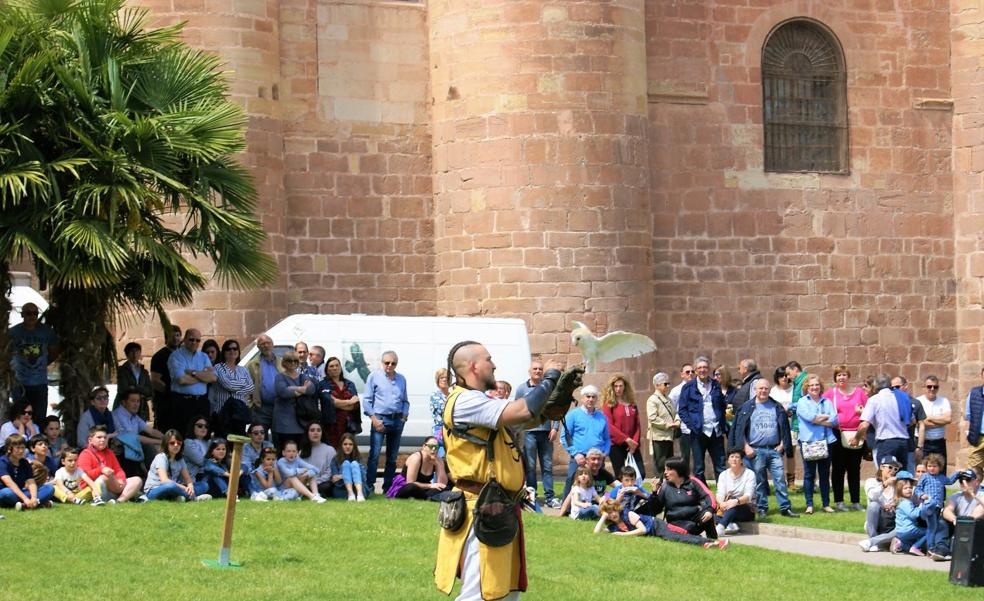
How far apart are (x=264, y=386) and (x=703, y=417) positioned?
4.86 metres

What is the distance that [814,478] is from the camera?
1886 centimetres

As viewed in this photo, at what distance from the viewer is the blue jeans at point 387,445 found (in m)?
18.2

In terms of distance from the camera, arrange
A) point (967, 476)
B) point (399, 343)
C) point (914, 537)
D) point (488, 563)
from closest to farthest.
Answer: point (488, 563), point (967, 476), point (914, 537), point (399, 343)

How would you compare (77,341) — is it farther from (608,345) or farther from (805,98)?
(805,98)

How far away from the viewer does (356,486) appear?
17.2 m

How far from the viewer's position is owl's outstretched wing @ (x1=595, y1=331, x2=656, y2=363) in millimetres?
9320

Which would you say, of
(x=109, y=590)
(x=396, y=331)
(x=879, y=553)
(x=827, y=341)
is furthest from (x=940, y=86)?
(x=109, y=590)

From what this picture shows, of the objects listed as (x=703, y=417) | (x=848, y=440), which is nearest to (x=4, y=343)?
(x=703, y=417)

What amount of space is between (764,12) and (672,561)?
43.9ft

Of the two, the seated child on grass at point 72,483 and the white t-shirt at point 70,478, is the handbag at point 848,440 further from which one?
the white t-shirt at point 70,478

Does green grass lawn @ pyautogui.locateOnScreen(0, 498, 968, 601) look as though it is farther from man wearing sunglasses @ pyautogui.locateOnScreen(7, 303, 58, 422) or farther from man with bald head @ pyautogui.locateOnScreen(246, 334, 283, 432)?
man wearing sunglasses @ pyautogui.locateOnScreen(7, 303, 58, 422)

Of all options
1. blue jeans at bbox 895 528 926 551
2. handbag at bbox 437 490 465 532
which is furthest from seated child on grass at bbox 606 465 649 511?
handbag at bbox 437 490 465 532

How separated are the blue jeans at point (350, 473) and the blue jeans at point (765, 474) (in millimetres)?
4157

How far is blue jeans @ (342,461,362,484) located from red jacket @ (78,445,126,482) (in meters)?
2.24
